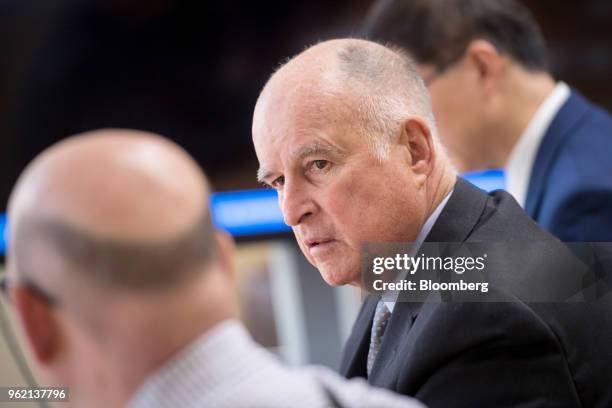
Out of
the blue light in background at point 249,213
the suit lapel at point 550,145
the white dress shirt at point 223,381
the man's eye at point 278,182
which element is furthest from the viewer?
the blue light in background at point 249,213

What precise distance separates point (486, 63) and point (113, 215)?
1.59 meters

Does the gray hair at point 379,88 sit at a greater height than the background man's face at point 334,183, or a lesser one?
greater

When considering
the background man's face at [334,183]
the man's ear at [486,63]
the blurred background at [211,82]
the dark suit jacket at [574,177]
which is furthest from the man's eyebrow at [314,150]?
the blurred background at [211,82]

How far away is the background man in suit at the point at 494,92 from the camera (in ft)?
7.52

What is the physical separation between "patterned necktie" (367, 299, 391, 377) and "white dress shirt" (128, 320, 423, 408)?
0.61 metres

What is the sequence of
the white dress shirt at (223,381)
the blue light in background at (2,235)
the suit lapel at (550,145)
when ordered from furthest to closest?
1. the blue light in background at (2,235)
2. the suit lapel at (550,145)
3. the white dress shirt at (223,381)

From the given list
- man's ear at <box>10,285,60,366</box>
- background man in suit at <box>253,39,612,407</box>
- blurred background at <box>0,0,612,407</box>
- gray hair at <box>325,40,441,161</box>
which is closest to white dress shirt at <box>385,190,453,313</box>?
background man in suit at <box>253,39,612,407</box>

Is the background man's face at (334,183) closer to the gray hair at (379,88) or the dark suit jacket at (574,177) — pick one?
the gray hair at (379,88)

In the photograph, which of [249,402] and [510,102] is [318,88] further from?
[510,102]

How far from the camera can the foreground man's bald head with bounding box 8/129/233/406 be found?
0.97m

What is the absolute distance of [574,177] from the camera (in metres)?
2.13

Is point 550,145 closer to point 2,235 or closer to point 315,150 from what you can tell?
point 315,150

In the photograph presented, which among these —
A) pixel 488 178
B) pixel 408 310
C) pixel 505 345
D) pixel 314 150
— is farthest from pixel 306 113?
pixel 488 178

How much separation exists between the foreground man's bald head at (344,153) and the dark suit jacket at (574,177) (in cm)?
61
